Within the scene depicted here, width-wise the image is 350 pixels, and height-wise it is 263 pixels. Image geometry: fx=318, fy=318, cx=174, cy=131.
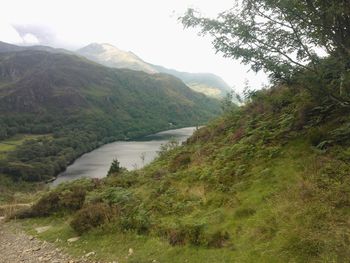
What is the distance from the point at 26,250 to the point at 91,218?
241 centimetres

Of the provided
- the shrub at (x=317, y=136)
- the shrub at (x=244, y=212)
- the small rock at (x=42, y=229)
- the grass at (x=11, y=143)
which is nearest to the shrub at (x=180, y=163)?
the small rock at (x=42, y=229)

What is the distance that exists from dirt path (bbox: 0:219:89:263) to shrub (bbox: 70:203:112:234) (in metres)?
1.09

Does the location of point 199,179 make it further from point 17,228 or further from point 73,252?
point 17,228

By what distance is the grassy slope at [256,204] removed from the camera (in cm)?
727

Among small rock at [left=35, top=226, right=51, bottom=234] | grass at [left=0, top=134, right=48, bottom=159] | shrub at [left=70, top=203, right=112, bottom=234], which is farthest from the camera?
grass at [left=0, top=134, right=48, bottom=159]

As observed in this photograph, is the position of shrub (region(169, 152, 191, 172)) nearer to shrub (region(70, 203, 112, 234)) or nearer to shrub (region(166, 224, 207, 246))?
shrub (region(70, 203, 112, 234))

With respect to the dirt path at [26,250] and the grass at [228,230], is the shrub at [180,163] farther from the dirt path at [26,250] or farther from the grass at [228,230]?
the dirt path at [26,250]

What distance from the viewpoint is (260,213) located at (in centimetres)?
901

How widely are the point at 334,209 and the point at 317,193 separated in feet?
2.66

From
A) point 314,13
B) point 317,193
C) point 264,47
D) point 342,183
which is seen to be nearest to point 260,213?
point 317,193

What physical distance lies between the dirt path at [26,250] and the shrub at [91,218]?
109cm

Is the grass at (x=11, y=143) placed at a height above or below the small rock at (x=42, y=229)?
above

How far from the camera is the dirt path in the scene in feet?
33.1

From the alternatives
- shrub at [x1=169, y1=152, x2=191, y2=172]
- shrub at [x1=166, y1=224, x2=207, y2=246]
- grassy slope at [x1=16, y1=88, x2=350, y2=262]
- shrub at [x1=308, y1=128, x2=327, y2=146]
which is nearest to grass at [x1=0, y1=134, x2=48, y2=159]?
shrub at [x1=169, y1=152, x2=191, y2=172]
